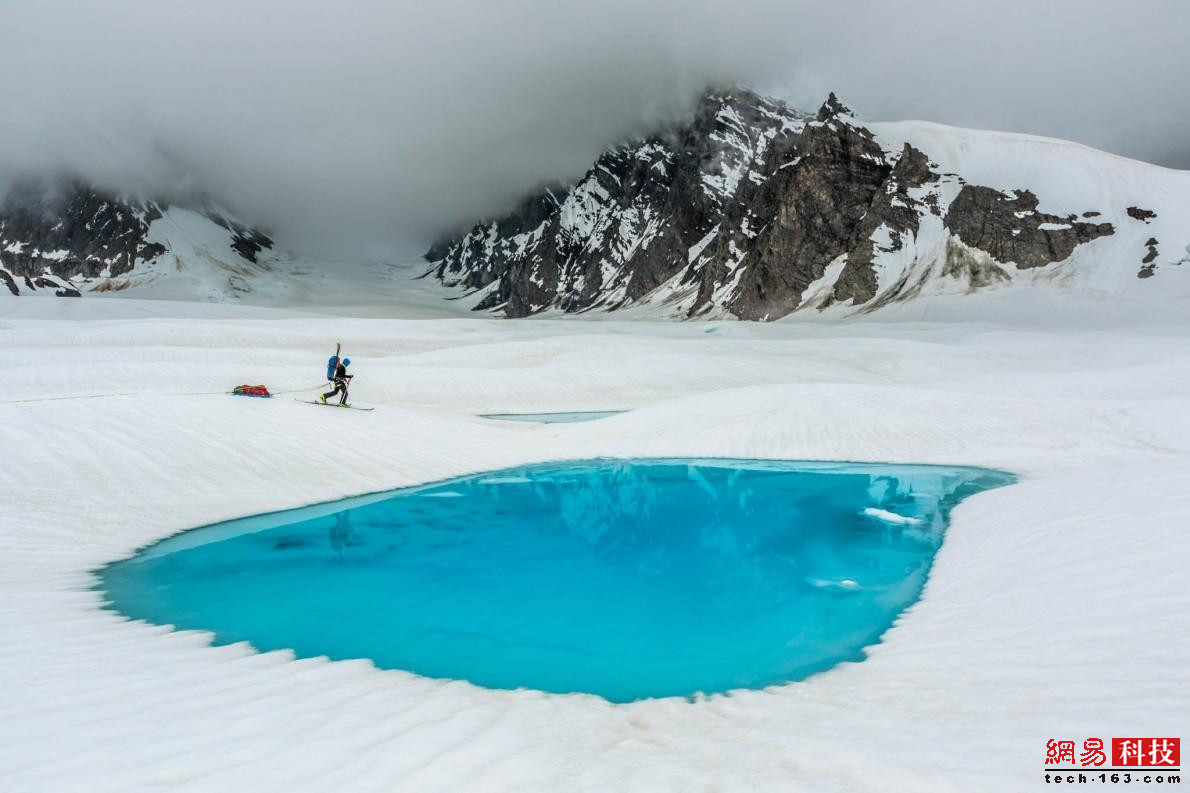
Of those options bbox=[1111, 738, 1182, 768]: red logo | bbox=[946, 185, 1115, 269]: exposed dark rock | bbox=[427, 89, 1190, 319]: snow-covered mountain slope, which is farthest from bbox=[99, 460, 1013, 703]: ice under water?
bbox=[946, 185, 1115, 269]: exposed dark rock

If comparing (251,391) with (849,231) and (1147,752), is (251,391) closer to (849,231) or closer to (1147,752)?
(1147,752)

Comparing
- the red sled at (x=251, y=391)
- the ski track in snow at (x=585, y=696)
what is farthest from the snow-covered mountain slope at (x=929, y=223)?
the red sled at (x=251, y=391)

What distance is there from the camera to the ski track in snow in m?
3.53

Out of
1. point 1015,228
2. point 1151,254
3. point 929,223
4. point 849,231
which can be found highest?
point 929,223

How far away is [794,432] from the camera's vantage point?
1967cm

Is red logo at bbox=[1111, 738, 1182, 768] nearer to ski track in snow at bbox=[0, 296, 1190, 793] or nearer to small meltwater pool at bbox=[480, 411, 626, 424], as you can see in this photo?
ski track in snow at bbox=[0, 296, 1190, 793]

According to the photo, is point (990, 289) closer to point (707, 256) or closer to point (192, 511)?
point (707, 256)

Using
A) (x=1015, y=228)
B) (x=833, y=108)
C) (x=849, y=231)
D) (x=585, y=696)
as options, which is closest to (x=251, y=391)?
(x=585, y=696)

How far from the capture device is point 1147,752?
3.28 meters

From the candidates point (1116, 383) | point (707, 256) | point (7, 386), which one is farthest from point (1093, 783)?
point (707, 256)

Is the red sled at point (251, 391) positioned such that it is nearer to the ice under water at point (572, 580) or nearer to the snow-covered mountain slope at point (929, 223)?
the ice under water at point (572, 580)

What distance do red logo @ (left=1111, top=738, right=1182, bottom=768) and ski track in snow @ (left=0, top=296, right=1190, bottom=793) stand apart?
Result: 0.08 metres

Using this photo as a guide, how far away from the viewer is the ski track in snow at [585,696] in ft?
11.6

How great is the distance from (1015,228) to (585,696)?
121m
